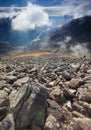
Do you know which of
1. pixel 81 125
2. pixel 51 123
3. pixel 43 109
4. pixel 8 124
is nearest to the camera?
pixel 8 124

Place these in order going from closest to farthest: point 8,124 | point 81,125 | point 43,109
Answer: point 8,124, point 81,125, point 43,109

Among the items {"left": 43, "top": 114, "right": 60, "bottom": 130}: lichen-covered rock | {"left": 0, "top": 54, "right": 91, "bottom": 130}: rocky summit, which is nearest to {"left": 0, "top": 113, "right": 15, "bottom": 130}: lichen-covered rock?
{"left": 0, "top": 54, "right": 91, "bottom": 130}: rocky summit

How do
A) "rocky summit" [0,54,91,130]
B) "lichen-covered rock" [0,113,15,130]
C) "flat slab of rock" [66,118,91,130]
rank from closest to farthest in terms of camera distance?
"lichen-covered rock" [0,113,15,130], "flat slab of rock" [66,118,91,130], "rocky summit" [0,54,91,130]

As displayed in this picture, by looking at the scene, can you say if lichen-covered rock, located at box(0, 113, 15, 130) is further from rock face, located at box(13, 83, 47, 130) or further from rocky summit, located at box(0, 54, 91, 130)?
rock face, located at box(13, 83, 47, 130)

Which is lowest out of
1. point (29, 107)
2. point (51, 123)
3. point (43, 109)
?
point (51, 123)

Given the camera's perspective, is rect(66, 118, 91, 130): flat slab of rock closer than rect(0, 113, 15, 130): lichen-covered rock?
No

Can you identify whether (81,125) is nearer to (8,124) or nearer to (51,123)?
(51,123)

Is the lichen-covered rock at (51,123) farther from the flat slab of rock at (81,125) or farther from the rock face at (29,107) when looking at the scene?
the flat slab of rock at (81,125)

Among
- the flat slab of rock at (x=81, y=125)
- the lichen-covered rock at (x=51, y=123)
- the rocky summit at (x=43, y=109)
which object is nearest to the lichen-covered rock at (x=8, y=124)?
the rocky summit at (x=43, y=109)

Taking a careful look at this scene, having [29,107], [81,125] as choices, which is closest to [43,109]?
[29,107]
